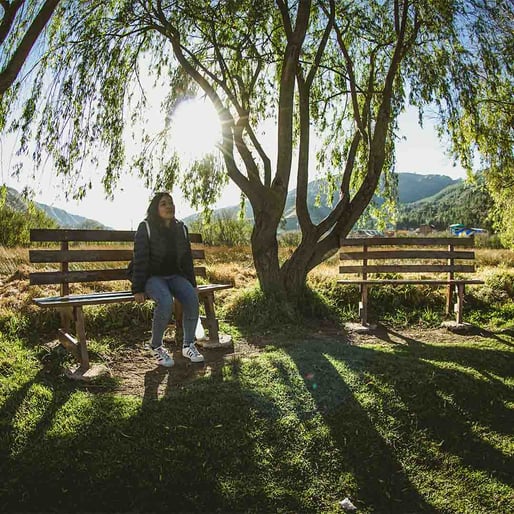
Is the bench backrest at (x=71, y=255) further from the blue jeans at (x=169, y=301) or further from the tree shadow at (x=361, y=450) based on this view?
the tree shadow at (x=361, y=450)

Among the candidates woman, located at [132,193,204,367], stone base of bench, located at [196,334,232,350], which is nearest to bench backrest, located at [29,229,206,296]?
woman, located at [132,193,204,367]

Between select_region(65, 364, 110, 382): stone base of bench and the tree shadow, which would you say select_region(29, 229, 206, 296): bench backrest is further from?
the tree shadow

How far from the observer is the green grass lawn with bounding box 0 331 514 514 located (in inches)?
102

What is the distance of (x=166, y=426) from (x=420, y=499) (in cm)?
168

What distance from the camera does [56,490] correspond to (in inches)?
99.9

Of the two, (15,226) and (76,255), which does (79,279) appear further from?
(15,226)

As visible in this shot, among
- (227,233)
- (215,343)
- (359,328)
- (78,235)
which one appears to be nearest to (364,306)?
(359,328)

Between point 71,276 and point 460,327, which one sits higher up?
point 71,276

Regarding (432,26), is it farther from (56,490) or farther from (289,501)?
(56,490)

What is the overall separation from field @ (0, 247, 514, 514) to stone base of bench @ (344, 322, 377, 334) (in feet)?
3.11

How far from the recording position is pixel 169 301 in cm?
450

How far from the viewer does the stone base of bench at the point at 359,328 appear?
21.8ft

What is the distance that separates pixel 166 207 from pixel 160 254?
0.50m

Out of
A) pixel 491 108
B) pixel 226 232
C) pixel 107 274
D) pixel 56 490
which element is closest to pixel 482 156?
pixel 491 108
